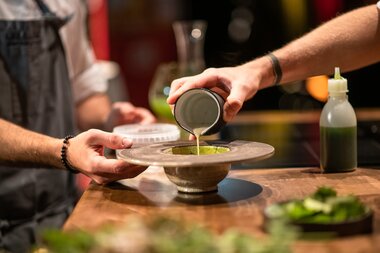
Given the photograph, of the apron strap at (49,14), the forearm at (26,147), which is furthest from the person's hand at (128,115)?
the forearm at (26,147)

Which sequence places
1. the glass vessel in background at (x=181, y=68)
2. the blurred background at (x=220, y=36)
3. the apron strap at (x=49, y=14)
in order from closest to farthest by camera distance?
the apron strap at (x=49, y=14)
the glass vessel in background at (x=181, y=68)
the blurred background at (x=220, y=36)

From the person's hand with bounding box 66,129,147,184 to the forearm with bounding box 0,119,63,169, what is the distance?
14 centimetres

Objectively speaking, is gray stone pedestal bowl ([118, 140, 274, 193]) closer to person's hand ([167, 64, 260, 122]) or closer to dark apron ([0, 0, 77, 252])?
person's hand ([167, 64, 260, 122])

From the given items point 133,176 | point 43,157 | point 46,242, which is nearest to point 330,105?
point 133,176

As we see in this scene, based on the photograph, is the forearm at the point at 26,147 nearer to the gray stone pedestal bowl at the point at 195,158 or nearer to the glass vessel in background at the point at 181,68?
the gray stone pedestal bowl at the point at 195,158

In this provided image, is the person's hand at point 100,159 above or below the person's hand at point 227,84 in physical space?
below

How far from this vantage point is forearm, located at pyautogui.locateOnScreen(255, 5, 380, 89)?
7.05ft

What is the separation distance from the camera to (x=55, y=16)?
2.68 meters

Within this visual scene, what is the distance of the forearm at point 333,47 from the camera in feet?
7.05

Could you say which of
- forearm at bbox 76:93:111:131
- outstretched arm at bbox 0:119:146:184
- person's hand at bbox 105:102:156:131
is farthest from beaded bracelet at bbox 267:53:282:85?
forearm at bbox 76:93:111:131

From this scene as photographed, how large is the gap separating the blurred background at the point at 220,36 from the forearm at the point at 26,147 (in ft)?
6.38

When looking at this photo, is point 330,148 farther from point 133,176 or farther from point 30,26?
point 30,26

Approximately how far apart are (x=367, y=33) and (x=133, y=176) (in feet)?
2.90

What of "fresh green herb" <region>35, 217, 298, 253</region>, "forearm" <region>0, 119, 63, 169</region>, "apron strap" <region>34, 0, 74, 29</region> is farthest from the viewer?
"apron strap" <region>34, 0, 74, 29</region>
